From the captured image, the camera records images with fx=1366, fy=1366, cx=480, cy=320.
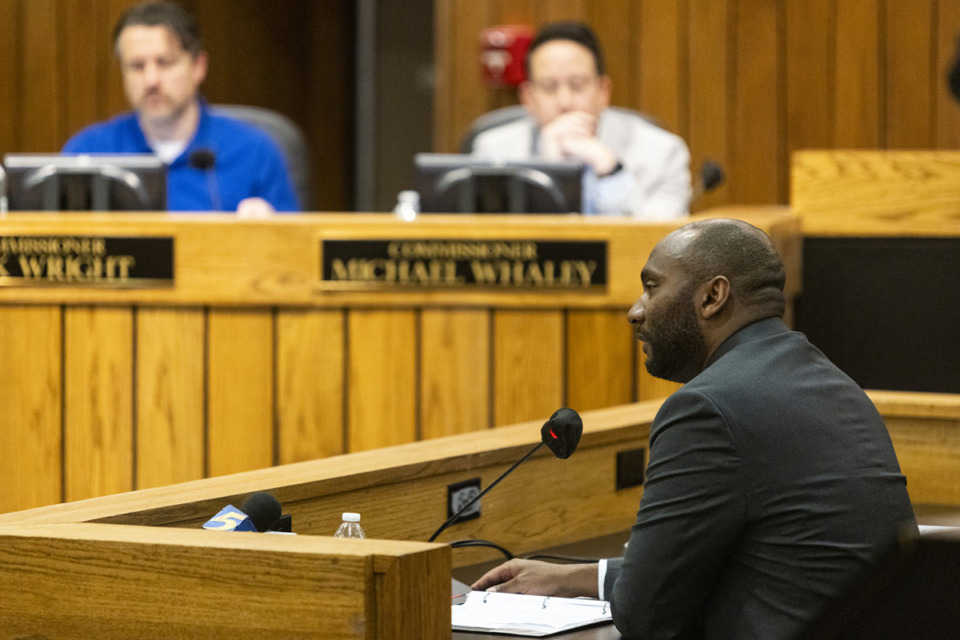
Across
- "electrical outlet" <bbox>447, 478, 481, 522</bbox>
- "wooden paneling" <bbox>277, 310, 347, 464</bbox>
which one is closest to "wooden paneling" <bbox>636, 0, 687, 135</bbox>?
"wooden paneling" <bbox>277, 310, 347, 464</bbox>

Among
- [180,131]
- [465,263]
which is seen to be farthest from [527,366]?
[180,131]

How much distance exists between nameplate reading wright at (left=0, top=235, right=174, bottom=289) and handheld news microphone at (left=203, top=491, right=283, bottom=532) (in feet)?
5.24

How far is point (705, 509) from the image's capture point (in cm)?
168

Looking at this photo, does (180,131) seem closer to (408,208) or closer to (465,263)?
(408,208)

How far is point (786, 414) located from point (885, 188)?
229cm

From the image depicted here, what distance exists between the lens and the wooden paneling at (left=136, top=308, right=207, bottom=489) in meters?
3.31

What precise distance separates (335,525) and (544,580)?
38 cm

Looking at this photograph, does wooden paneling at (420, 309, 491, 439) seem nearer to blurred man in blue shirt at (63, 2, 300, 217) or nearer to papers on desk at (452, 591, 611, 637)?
papers on desk at (452, 591, 611, 637)

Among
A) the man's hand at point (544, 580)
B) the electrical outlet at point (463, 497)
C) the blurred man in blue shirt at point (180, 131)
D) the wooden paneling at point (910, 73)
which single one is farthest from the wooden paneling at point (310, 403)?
the wooden paneling at point (910, 73)

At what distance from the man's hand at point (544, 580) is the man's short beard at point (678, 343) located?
0.32m

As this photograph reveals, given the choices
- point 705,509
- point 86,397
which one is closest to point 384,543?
point 705,509

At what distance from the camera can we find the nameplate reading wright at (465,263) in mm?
3285

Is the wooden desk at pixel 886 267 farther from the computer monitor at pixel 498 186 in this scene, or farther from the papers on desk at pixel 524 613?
the papers on desk at pixel 524 613

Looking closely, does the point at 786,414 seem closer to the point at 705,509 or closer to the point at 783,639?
the point at 705,509
